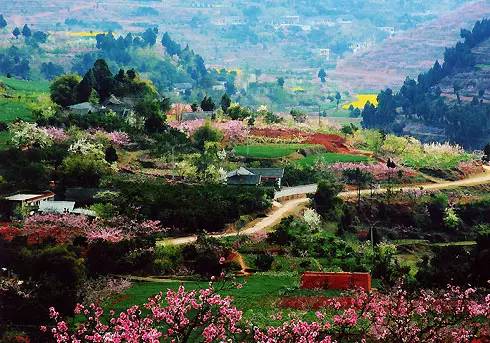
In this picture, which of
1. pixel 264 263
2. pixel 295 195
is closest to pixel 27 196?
pixel 295 195

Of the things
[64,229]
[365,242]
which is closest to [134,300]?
[64,229]

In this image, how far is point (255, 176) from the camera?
71.6 metres

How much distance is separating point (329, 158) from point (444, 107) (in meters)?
68.7

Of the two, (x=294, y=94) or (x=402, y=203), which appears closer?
(x=402, y=203)

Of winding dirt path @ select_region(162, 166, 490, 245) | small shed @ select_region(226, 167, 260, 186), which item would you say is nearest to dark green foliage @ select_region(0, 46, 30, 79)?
winding dirt path @ select_region(162, 166, 490, 245)

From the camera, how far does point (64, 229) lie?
53500 millimetres

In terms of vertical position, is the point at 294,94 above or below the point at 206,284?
below

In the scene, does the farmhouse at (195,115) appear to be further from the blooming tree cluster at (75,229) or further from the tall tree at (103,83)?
the blooming tree cluster at (75,229)

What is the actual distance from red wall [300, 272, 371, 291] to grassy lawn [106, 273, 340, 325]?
529 millimetres

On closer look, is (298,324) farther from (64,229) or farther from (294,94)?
(294,94)

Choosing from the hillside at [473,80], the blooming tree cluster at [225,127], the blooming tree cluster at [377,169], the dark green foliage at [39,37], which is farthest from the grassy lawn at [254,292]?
the dark green foliage at [39,37]

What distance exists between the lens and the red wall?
4375cm

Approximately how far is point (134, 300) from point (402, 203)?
31.8 meters

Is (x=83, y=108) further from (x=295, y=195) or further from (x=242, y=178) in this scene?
(x=295, y=195)
